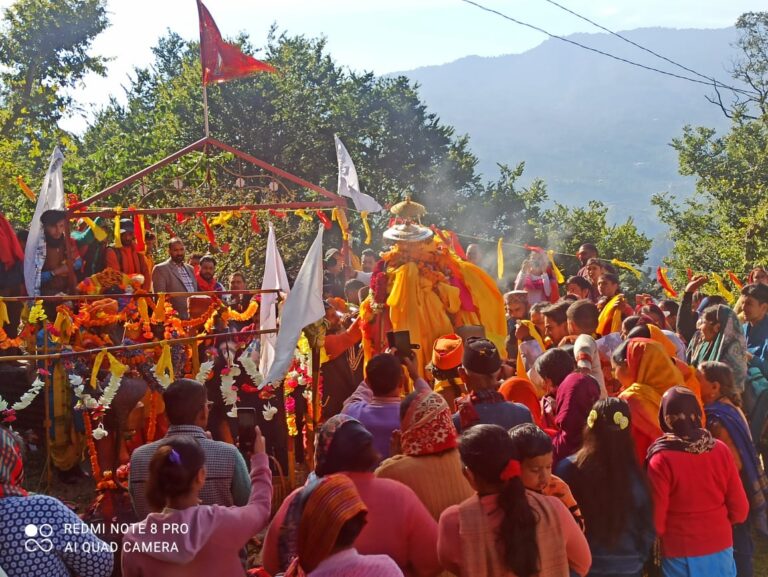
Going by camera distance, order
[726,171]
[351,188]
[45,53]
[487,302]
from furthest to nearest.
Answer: [726,171], [45,53], [351,188], [487,302]

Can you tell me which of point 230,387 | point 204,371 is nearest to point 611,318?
point 230,387

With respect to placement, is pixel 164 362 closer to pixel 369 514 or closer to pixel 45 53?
pixel 369 514

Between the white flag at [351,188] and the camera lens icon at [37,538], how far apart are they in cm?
868

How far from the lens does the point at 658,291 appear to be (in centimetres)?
4369

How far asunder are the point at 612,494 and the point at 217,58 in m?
9.32

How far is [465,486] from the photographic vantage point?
3.96 m

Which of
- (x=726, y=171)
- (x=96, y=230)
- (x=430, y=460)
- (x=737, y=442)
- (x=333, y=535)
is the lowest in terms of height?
(x=737, y=442)

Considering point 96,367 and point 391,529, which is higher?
point 96,367

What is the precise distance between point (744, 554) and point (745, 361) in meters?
2.30

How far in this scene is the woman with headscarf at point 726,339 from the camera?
7133 mm

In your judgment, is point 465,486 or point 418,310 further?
point 418,310

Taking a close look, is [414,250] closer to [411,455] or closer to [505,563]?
[411,455]

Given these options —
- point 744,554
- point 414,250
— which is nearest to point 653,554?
point 744,554

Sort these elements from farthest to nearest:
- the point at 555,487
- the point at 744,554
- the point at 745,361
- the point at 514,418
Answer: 1. the point at 745,361
2. the point at 744,554
3. the point at 514,418
4. the point at 555,487
